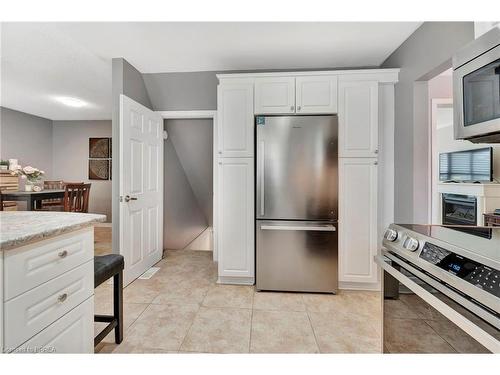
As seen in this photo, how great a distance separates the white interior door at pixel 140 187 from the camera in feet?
8.05

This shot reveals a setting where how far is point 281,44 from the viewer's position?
7.48 ft

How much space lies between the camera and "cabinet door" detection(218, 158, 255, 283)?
98.5 inches

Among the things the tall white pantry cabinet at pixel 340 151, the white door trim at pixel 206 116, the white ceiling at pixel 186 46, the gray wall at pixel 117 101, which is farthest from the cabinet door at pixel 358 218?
the gray wall at pixel 117 101

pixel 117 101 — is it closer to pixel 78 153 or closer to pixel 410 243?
pixel 410 243

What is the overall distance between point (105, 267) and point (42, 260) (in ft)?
1.82

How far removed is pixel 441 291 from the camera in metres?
0.82

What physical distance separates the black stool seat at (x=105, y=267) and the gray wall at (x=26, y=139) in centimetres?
492

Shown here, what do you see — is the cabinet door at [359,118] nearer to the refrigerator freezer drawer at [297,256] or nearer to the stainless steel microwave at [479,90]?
the refrigerator freezer drawer at [297,256]

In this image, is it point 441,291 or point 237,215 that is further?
point 237,215

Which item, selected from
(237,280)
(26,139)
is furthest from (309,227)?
(26,139)

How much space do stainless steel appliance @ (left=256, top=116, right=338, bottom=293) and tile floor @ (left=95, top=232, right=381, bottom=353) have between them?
24 centimetres

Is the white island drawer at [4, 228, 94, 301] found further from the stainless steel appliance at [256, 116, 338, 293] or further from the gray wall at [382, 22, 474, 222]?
the gray wall at [382, 22, 474, 222]

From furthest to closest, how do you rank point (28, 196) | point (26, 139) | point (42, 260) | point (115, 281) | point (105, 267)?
point (26, 139) < point (28, 196) < point (115, 281) < point (105, 267) < point (42, 260)
